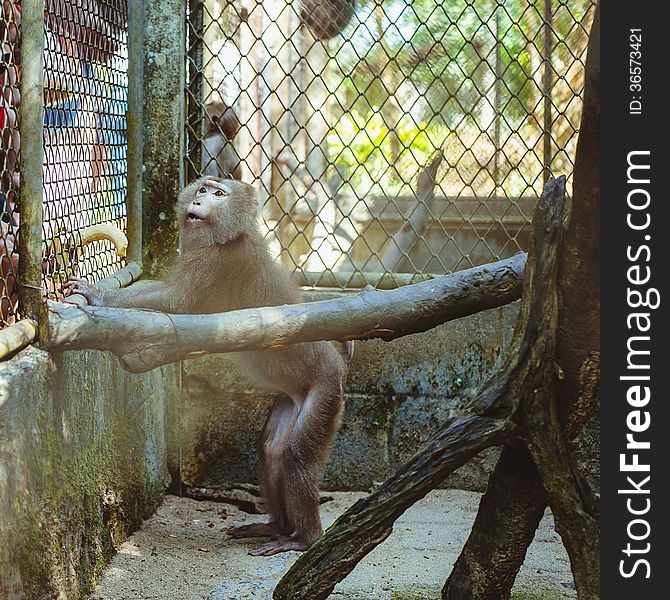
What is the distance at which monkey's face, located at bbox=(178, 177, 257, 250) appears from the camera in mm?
4574

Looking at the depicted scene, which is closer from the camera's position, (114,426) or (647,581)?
(647,581)

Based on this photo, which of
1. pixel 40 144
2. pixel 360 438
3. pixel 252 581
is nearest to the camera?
pixel 40 144

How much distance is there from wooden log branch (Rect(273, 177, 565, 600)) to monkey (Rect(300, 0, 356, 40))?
304 cm

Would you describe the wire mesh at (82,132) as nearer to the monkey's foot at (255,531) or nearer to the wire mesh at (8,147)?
the wire mesh at (8,147)

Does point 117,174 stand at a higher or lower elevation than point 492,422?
higher

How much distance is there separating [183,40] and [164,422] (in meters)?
2.08

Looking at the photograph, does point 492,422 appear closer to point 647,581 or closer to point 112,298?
point 647,581

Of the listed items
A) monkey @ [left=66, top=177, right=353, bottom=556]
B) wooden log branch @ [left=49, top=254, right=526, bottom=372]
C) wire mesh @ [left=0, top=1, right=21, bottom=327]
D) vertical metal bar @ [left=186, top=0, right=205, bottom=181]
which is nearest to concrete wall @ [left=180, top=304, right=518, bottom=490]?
monkey @ [left=66, top=177, right=353, bottom=556]

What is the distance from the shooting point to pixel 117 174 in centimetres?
489

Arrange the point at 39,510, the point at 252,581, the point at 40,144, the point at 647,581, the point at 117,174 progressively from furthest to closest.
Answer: the point at 117,174 < the point at 252,581 < the point at 40,144 < the point at 39,510 < the point at 647,581

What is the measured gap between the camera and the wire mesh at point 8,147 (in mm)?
3166

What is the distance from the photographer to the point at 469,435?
3.17 m

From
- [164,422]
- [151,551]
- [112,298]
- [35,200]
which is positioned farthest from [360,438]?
[35,200]

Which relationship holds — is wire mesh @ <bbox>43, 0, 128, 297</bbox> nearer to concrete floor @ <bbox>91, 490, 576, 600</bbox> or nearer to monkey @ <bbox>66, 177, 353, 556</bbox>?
monkey @ <bbox>66, 177, 353, 556</bbox>
